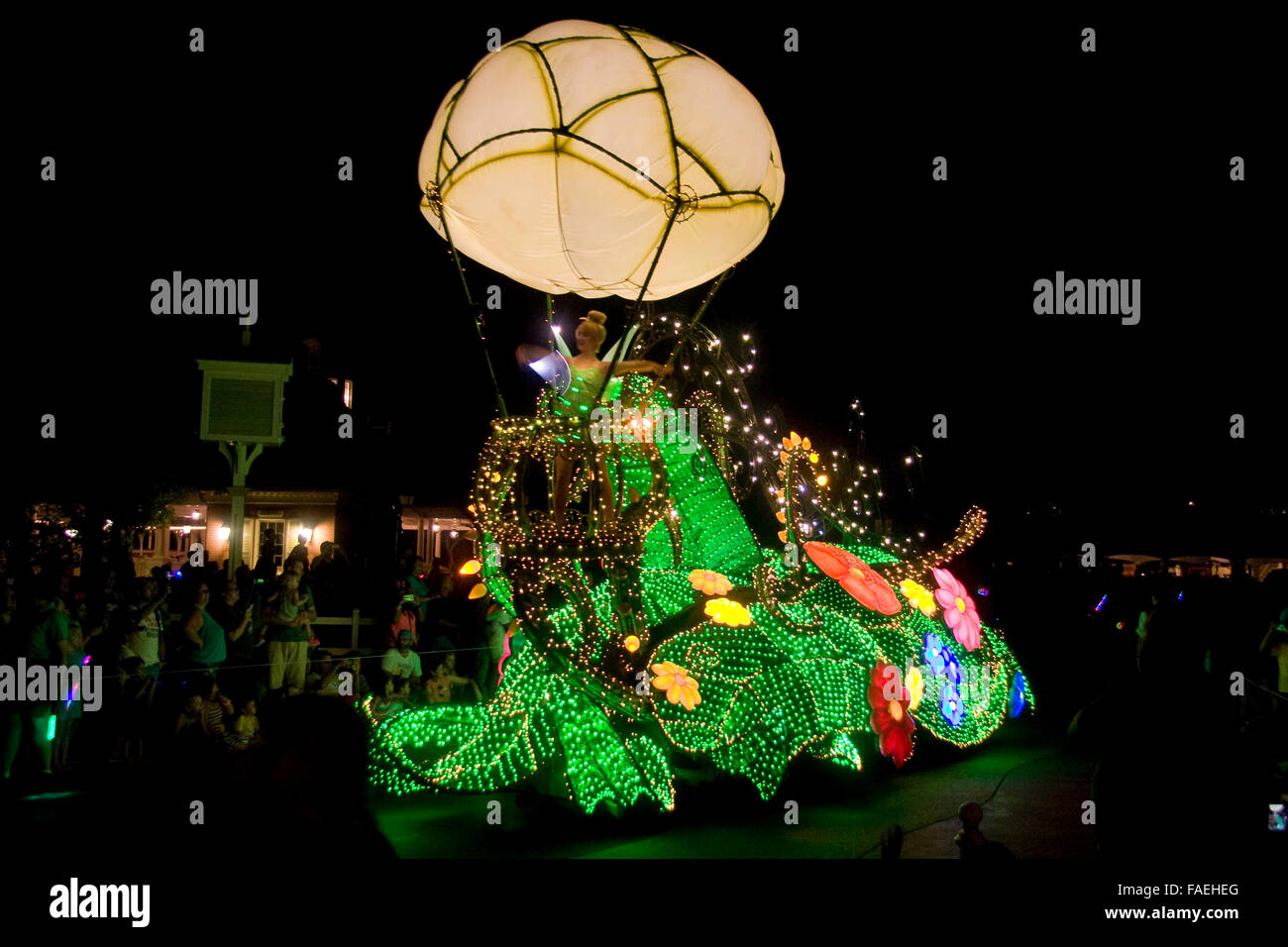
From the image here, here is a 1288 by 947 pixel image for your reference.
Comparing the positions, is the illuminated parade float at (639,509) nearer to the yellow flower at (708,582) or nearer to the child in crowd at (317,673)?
the yellow flower at (708,582)

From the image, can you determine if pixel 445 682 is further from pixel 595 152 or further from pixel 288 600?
pixel 595 152

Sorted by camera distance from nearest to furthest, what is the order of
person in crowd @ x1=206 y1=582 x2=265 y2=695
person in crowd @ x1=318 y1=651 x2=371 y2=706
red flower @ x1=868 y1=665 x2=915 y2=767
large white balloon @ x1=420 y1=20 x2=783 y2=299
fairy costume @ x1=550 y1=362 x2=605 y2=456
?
large white balloon @ x1=420 y1=20 x2=783 y2=299 < fairy costume @ x1=550 y1=362 x2=605 y2=456 < red flower @ x1=868 y1=665 x2=915 y2=767 < person in crowd @ x1=318 y1=651 x2=371 y2=706 < person in crowd @ x1=206 y1=582 x2=265 y2=695

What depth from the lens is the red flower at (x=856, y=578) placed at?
7.96 meters

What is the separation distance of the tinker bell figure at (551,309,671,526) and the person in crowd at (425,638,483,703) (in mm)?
3141

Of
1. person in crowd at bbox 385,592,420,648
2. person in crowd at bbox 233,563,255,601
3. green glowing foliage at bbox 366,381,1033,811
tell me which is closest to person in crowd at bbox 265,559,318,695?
person in crowd at bbox 385,592,420,648

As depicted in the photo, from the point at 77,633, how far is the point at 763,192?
635 cm

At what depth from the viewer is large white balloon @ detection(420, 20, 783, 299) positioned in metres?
4.56

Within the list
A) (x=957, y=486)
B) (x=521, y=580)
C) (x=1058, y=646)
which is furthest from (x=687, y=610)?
(x=957, y=486)

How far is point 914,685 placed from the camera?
27.0ft

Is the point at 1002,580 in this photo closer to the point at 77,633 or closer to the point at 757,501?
the point at 757,501

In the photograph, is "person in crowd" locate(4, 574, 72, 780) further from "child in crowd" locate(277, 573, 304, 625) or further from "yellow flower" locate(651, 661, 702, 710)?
"yellow flower" locate(651, 661, 702, 710)

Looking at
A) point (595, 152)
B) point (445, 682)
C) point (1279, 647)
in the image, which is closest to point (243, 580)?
point (445, 682)

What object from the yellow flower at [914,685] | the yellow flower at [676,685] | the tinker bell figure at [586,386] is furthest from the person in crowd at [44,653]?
the yellow flower at [914,685]

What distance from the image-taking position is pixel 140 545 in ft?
85.9
